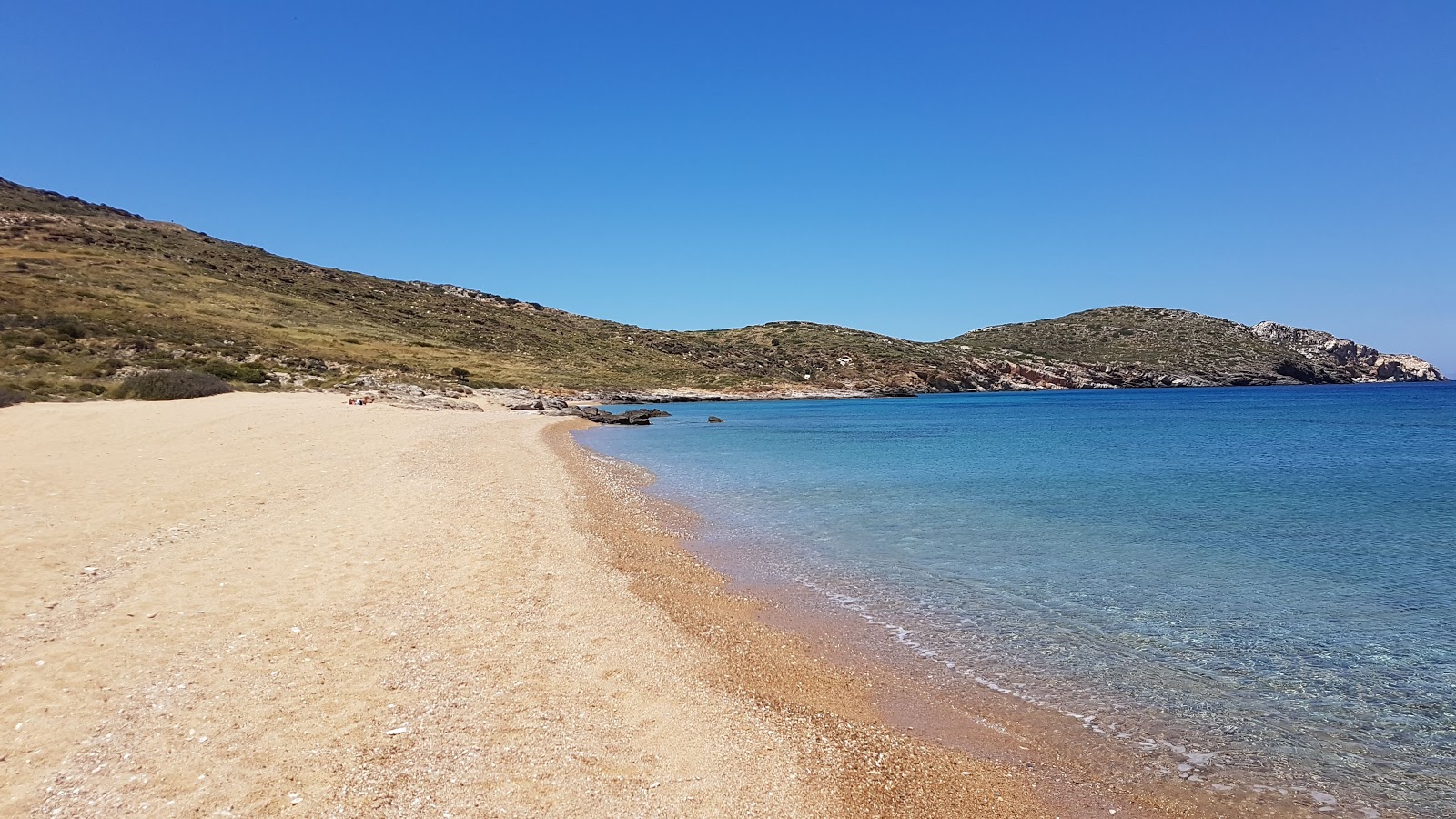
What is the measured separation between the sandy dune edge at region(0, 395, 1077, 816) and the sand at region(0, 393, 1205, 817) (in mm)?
30

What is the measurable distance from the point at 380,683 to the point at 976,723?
226 inches

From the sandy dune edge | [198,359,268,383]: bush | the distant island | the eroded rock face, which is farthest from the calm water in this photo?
the eroded rock face

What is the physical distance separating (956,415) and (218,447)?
192 feet

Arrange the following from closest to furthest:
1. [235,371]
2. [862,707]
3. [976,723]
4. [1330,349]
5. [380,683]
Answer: [380,683], [976,723], [862,707], [235,371], [1330,349]

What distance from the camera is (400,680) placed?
6914mm

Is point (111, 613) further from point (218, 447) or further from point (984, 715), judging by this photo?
point (218, 447)

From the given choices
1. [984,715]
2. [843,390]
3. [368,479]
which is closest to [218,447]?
[368,479]

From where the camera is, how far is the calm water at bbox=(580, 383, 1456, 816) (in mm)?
6992

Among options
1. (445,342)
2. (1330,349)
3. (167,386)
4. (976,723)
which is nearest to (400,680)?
(976,723)

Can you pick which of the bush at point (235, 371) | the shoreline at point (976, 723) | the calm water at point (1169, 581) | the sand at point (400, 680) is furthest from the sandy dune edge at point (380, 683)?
the bush at point (235, 371)

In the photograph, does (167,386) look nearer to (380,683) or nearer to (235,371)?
(235,371)

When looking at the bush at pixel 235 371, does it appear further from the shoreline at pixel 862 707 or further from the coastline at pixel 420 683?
the shoreline at pixel 862 707

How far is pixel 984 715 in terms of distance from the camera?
729cm

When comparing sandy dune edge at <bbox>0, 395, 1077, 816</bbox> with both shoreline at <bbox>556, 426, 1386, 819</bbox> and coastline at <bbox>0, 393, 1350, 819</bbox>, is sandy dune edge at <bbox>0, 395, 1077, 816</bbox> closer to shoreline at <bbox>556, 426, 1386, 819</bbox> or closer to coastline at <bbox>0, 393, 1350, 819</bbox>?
coastline at <bbox>0, 393, 1350, 819</bbox>
